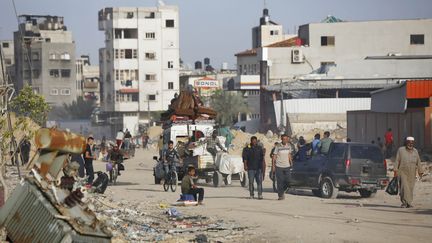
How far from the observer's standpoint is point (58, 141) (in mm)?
10828

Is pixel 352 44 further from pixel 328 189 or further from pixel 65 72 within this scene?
pixel 328 189

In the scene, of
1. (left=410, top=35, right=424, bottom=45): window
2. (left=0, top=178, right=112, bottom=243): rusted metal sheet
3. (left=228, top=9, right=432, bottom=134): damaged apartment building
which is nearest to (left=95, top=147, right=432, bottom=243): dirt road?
(left=0, top=178, right=112, bottom=243): rusted metal sheet

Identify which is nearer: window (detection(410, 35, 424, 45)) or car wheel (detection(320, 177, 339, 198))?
car wheel (detection(320, 177, 339, 198))

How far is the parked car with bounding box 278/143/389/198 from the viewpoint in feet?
89.3

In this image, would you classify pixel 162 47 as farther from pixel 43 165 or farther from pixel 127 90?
pixel 43 165

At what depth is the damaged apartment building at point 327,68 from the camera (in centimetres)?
8081

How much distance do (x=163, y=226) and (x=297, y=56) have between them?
79983 mm

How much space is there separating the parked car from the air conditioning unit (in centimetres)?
7031

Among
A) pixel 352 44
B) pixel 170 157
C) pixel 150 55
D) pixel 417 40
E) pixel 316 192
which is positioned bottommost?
pixel 316 192

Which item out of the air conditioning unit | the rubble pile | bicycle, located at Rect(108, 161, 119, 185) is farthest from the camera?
the air conditioning unit

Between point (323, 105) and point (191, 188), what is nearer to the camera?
point (191, 188)

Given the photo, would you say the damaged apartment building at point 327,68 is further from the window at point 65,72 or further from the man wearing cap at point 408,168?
the man wearing cap at point 408,168

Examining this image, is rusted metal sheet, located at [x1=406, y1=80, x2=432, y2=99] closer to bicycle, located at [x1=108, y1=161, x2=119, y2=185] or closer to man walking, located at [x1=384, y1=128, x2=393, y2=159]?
man walking, located at [x1=384, y1=128, x2=393, y2=159]

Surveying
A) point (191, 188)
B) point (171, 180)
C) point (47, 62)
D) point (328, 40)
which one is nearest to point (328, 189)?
point (191, 188)
